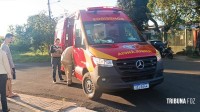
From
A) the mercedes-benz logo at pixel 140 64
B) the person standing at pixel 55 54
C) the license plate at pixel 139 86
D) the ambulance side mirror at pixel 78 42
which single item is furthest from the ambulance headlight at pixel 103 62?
the person standing at pixel 55 54

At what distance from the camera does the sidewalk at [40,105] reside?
7.31m

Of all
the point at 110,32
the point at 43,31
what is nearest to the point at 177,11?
the point at 43,31

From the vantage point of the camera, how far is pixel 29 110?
7363 mm

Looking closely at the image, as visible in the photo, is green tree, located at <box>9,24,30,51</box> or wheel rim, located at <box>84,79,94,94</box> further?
green tree, located at <box>9,24,30,51</box>

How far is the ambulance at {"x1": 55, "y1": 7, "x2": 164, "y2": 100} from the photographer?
7.48 metres

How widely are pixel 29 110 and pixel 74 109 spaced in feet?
3.79

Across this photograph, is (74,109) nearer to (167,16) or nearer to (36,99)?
(36,99)

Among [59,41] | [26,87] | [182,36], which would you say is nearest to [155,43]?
[182,36]

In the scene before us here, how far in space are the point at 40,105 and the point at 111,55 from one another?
234cm

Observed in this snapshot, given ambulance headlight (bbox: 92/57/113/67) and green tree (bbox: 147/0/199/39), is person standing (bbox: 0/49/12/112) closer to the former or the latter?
ambulance headlight (bbox: 92/57/113/67)

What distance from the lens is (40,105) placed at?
25.6 feet

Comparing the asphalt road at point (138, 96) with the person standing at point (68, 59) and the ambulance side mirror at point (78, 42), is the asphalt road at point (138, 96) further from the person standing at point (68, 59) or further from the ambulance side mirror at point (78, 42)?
the ambulance side mirror at point (78, 42)

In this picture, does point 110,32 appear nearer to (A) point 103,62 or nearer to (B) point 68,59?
(A) point 103,62

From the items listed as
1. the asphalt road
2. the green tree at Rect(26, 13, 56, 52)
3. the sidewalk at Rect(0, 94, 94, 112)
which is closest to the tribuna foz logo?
the asphalt road
